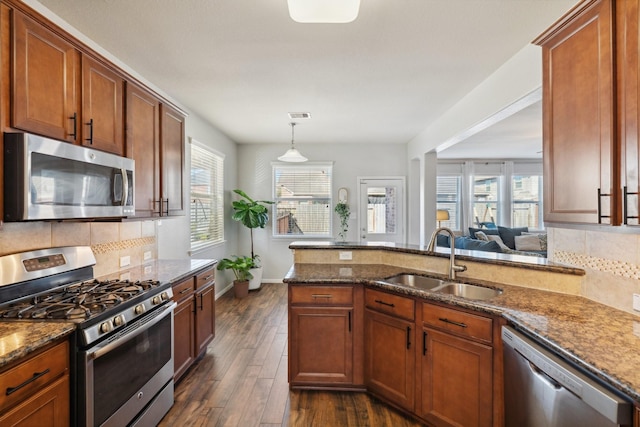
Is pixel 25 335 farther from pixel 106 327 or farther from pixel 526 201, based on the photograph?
pixel 526 201

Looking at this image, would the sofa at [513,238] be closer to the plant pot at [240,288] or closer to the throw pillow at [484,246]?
the throw pillow at [484,246]

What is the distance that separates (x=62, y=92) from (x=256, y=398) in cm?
234

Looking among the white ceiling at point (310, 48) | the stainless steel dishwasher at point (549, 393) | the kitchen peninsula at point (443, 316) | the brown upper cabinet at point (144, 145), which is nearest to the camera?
the stainless steel dishwasher at point (549, 393)

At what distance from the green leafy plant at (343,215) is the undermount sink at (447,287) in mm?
3409

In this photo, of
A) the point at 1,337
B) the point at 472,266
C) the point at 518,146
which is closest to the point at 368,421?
the point at 472,266

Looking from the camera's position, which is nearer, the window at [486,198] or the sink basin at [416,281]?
the sink basin at [416,281]

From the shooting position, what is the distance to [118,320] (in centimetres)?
169

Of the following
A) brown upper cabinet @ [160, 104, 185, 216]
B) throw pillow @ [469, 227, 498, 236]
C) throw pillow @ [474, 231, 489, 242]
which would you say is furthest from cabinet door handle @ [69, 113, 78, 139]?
throw pillow @ [469, 227, 498, 236]

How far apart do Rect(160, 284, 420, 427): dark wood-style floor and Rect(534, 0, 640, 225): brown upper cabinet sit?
171 centimetres

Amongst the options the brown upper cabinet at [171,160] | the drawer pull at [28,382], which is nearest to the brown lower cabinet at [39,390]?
the drawer pull at [28,382]

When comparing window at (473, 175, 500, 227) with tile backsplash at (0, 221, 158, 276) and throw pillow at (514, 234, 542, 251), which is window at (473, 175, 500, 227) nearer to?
throw pillow at (514, 234, 542, 251)

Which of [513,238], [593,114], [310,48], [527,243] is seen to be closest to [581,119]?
[593,114]

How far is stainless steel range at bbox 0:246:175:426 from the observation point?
1512 millimetres

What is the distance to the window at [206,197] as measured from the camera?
4344mm
